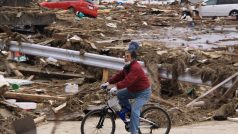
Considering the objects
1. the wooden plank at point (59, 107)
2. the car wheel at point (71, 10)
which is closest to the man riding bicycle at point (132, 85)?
the wooden plank at point (59, 107)

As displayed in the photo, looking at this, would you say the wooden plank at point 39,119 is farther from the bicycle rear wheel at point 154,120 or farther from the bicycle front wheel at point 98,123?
the bicycle rear wheel at point 154,120

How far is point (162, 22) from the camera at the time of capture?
116 ft

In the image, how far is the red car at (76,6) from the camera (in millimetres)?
33938

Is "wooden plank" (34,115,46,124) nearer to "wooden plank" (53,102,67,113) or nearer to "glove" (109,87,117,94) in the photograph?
"wooden plank" (53,102,67,113)

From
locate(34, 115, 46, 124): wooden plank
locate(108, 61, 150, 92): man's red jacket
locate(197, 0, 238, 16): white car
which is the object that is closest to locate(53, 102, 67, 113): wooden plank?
locate(34, 115, 46, 124): wooden plank

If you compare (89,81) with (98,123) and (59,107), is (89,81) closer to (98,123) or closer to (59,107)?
(59,107)

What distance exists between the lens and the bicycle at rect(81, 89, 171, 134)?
882 cm

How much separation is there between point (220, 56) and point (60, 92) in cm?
520

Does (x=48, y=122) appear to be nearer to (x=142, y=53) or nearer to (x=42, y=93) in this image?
(x=42, y=93)

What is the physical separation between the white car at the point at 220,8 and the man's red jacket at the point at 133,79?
31.6 meters

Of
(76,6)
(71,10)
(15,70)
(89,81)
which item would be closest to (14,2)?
(15,70)

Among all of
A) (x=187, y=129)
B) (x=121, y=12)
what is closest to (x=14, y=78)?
(x=187, y=129)

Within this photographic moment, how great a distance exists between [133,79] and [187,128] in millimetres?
2369

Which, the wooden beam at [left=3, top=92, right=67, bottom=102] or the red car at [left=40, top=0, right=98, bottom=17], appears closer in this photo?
the wooden beam at [left=3, top=92, right=67, bottom=102]
